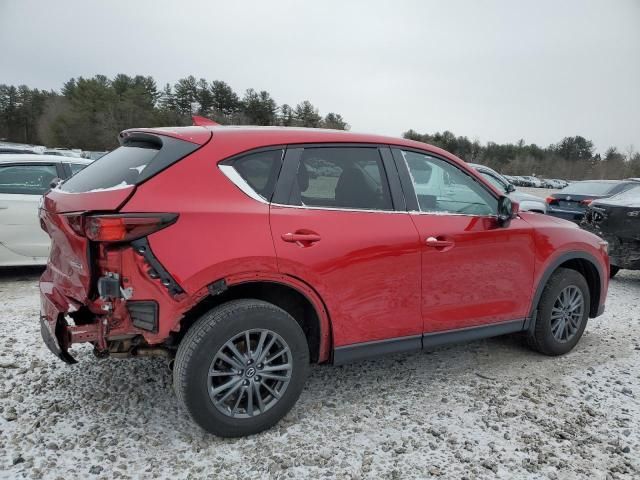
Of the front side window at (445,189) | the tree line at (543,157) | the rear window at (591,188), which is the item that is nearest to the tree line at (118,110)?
the tree line at (543,157)

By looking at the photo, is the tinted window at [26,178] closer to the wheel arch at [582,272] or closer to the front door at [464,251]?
the front door at [464,251]

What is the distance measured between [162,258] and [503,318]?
2.60 m

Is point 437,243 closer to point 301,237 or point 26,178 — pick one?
point 301,237

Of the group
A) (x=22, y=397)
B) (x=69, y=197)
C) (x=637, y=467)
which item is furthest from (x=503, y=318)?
(x=22, y=397)

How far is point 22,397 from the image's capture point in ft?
9.82

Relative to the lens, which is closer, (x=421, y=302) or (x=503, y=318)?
(x=421, y=302)

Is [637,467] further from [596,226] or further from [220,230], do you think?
[596,226]

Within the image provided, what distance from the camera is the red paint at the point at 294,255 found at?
2361 mm

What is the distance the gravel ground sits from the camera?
2.46 metres

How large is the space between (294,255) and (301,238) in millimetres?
107

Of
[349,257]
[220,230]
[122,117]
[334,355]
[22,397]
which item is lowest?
[22,397]

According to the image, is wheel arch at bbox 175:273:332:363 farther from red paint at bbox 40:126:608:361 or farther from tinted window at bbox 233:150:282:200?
tinted window at bbox 233:150:282:200

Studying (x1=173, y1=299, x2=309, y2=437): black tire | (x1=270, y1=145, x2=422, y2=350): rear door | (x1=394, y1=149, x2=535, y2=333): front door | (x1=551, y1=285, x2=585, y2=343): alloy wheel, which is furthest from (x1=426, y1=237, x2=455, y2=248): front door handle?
(x1=551, y1=285, x2=585, y2=343): alloy wheel

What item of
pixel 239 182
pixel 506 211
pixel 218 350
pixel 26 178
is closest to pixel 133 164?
pixel 239 182
